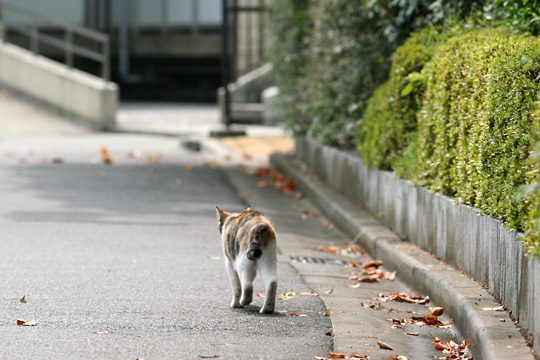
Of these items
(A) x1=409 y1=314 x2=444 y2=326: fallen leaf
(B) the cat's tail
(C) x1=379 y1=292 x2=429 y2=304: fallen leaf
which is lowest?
(C) x1=379 y1=292 x2=429 y2=304: fallen leaf

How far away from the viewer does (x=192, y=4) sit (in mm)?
35531

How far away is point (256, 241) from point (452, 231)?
1.86 metres

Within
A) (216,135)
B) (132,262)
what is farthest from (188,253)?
(216,135)

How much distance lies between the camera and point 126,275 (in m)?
9.95

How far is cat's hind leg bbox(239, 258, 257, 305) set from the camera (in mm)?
8516

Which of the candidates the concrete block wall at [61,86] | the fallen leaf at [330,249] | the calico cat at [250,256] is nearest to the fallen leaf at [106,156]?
the concrete block wall at [61,86]

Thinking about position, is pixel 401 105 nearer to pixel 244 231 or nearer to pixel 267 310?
pixel 244 231

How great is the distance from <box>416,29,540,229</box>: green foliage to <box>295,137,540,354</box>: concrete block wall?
5.3 inches

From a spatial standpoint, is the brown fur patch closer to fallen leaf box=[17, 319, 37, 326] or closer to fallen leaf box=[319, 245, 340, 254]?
fallen leaf box=[17, 319, 37, 326]

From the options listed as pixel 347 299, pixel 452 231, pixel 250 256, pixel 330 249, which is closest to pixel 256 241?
pixel 250 256

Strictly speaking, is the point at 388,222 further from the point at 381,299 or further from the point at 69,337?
the point at 69,337

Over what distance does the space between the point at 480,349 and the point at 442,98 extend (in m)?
3.44

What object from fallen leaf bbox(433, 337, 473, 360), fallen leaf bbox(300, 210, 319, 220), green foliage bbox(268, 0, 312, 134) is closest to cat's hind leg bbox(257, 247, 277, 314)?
fallen leaf bbox(433, 337, 473, 360)

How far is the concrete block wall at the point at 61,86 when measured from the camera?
25.6 meters
